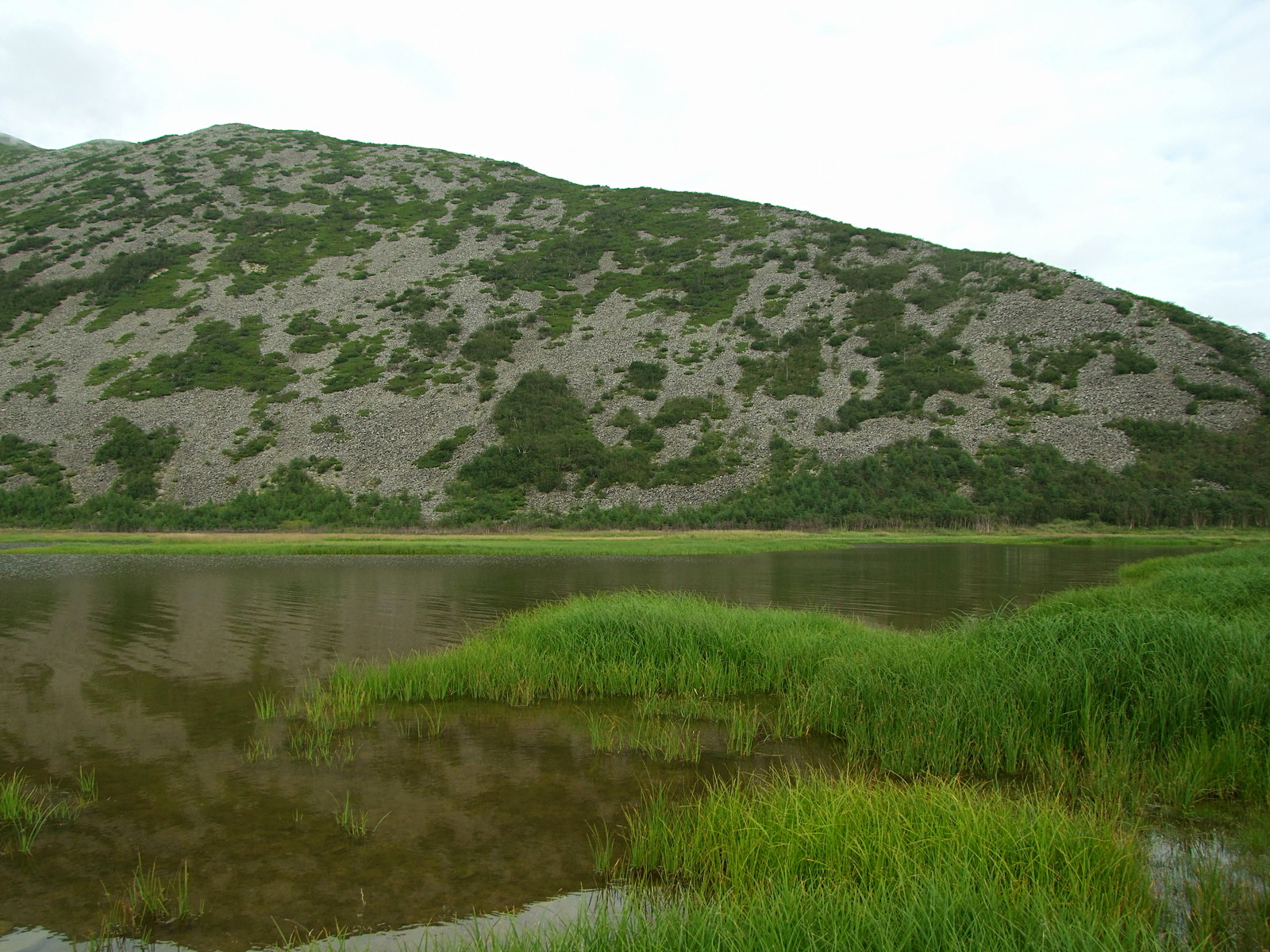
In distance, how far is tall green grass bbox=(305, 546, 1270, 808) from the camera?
924 centimetres

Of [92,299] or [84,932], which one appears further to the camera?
[92,299]

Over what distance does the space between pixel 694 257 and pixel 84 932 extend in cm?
11303

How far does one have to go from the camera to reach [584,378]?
8838 cm

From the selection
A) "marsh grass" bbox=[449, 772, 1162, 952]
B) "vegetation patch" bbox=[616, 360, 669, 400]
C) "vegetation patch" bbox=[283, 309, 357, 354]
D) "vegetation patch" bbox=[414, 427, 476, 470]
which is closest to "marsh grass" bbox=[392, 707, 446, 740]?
"marsh grass" bbox=[449, 772, 1162, 952]

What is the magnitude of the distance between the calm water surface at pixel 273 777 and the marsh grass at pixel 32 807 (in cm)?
15

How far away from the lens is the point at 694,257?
11244 centimetres

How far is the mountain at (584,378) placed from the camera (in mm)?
69750

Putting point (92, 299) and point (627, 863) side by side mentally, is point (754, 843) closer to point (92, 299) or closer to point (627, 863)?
point (627, 863)

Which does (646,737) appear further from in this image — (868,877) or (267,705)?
(267,705)

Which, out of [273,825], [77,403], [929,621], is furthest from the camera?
[77,403]

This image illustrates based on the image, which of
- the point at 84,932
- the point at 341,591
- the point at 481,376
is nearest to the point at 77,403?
the point at 481,376

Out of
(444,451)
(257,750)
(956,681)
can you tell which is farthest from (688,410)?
(257,750)

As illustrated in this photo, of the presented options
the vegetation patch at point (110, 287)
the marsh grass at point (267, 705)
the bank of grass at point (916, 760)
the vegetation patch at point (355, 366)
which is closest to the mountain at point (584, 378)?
the vegetation patch at point (110, 287)

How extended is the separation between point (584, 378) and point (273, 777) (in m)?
80.2
